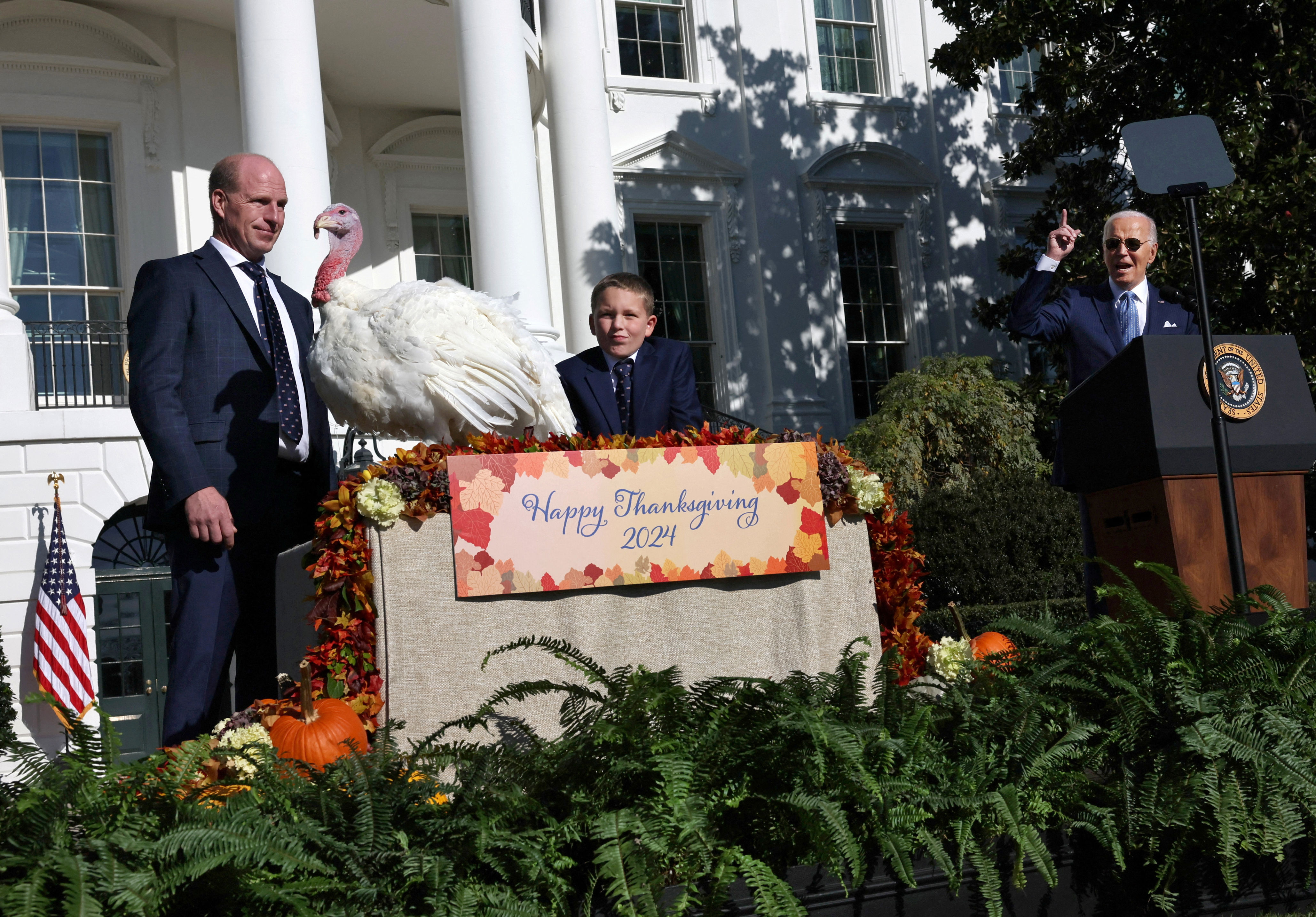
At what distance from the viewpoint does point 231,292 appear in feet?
13.2

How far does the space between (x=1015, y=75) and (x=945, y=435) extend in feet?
24.6

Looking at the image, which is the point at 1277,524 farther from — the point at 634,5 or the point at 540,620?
the point at 634,5

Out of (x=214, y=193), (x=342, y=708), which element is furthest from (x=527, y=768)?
(x=214, y=193)

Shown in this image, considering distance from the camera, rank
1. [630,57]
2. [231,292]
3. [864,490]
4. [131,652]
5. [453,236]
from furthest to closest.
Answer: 1. [630,57]
2. [453,236]
3. [131,652]
4. [231,292]
5. [864,490]

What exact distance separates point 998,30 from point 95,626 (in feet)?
37.6

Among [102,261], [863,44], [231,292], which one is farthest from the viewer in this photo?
[863,44]

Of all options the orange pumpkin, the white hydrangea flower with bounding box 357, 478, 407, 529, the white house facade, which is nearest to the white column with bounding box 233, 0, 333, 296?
the white house facade

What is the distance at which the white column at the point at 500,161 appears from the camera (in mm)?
11547

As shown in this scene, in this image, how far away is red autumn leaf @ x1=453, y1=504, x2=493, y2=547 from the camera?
3443 millimetres

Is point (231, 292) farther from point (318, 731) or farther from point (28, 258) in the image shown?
point (28, 258)

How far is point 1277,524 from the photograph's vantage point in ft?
13.4

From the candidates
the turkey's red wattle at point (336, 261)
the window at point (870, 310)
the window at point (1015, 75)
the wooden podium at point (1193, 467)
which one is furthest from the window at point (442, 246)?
the wooden podium at point (1193, 467)

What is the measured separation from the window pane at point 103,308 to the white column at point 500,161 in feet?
15.6

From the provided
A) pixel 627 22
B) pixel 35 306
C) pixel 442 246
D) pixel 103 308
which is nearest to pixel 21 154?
pixel 35 306
